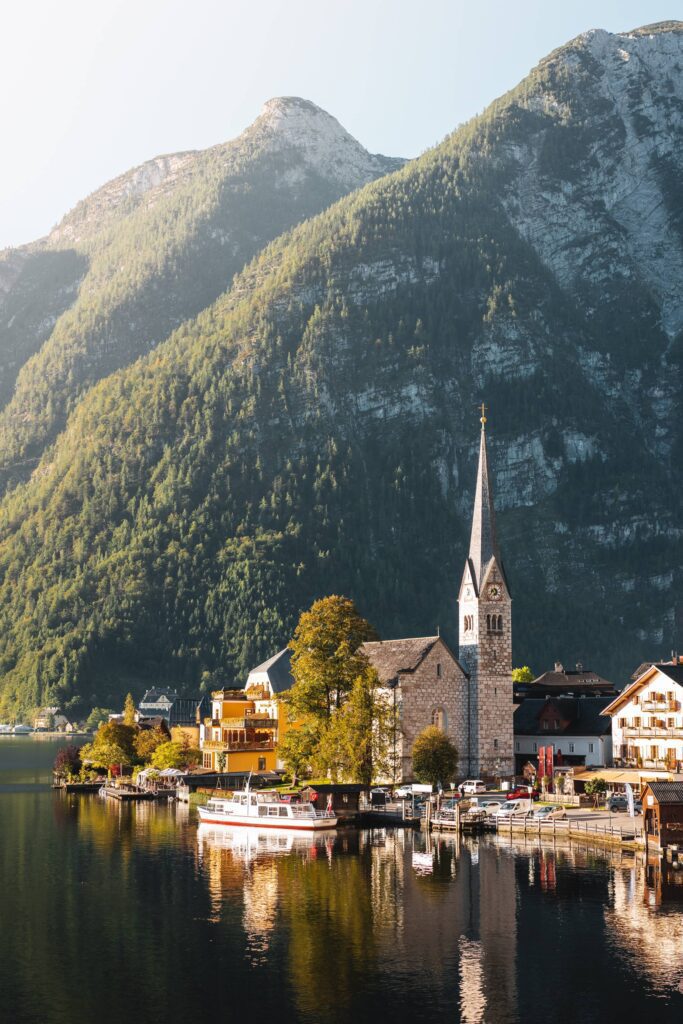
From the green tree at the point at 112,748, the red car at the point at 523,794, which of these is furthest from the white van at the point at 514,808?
the green tree at the point at 112,748

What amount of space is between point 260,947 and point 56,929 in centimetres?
1182

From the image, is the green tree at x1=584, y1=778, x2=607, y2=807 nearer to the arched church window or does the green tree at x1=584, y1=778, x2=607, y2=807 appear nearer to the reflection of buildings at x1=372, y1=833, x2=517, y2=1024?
the arched church window

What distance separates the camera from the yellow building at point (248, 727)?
142625mm

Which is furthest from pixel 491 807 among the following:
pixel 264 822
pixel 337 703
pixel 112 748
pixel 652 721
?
pixel 112 748

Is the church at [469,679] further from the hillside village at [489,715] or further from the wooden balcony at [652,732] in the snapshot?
the wooden balcony at [652,732]

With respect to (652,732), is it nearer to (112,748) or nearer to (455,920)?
(455,920)

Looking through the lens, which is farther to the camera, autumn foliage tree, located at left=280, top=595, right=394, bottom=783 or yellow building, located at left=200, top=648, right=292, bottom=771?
yellow building, located at left=200, top=648, right=292, bottom=771

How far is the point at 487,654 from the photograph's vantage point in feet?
420

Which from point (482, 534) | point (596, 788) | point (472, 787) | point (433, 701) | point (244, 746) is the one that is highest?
point (482, 534)

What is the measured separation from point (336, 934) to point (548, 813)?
1599 inches

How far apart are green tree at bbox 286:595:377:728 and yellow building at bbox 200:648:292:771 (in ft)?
45.5

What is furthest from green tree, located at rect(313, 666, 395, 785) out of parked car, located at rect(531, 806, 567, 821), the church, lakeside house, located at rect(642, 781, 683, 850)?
lakeside house, located at rect(642, 781, 683, 850)

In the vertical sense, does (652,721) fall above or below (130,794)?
above

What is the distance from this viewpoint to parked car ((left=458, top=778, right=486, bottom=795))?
116 meters
